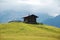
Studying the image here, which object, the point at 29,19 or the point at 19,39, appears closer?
the point at 19,39

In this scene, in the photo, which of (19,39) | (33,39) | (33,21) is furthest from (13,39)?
(33,21)

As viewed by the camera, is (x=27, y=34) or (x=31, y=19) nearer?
(x=27, y=34)

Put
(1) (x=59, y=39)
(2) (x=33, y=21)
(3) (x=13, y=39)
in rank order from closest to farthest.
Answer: (3) (x=13, y=39), (1) (x=59, y=39), (2) (x=33, y=21)

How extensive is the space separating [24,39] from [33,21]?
2378 inches

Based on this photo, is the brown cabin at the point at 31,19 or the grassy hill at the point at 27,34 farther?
the brown cabin at the point at 31,19

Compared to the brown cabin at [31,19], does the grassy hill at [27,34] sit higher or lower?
lower

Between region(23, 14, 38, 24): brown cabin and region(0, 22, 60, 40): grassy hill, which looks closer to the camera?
region(0, 22, 60, 40): grassy hill

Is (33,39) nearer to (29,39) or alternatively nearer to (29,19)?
(29,39)

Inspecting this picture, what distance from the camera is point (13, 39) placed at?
51500mm

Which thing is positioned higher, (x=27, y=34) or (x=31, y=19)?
(x=31, y=19)

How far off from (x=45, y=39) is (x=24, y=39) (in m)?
5.43

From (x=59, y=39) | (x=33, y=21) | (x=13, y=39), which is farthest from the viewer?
(x=33, y=21)

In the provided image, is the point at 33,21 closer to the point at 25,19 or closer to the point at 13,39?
the point at 25,19

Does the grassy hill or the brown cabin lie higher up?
the brown cabin
